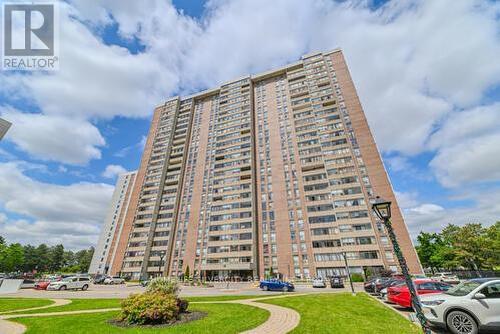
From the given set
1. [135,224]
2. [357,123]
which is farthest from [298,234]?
[135,224]

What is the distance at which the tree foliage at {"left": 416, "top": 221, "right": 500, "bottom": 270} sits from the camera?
54.4m

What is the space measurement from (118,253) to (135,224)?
32.5 ft

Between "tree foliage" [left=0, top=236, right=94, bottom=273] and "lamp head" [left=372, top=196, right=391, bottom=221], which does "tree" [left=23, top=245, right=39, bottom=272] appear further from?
"lamp head" [left=372, top=196, right=391, bottom=221]

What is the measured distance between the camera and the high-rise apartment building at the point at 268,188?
55.2 metres

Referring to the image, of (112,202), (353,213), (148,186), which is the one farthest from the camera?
(112,202)

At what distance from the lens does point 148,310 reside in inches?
412

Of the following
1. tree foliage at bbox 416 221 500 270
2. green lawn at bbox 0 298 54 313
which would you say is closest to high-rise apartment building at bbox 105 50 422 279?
tree foliage at bbox 416 221 500 270

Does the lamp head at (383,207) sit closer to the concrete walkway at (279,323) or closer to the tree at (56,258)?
the concrete walkway at (279,323)

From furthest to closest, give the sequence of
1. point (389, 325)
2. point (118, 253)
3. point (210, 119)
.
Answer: point (210, 119), point (118, 253), point (389, 325)

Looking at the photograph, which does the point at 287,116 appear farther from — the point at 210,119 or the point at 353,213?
the point at 353,213

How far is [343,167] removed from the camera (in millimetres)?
59812

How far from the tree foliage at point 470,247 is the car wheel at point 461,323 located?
6641 centimetres

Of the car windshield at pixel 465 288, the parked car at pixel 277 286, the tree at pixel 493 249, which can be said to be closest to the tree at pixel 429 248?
the tree at pixel 493 249

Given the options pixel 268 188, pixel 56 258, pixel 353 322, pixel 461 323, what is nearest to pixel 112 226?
pixel 56 258
